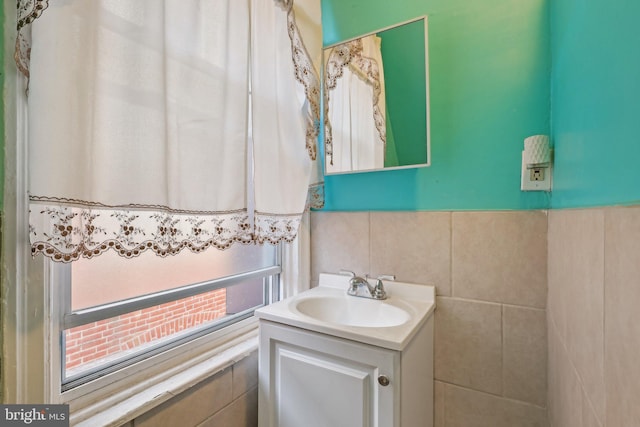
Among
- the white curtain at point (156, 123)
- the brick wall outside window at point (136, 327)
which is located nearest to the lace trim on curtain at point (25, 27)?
the white curtain at point (156, 123)

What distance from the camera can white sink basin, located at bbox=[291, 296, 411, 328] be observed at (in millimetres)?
1093

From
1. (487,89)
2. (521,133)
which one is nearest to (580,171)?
(521,133)

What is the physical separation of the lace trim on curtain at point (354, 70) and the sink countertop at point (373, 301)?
640mm

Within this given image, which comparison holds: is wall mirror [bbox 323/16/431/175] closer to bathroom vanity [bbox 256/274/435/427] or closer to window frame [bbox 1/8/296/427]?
bathroom vanity [bbox 256/274/435/427]

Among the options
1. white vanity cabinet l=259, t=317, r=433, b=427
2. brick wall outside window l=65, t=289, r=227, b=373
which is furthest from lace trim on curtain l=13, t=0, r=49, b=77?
white vanity cabinet l=259, t=317, r=433, b=427

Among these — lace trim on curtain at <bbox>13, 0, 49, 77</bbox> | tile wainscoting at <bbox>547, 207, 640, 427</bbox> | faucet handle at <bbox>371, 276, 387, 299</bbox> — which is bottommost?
faucet handle at <bbox>371, 276, 387, 299</bbox>

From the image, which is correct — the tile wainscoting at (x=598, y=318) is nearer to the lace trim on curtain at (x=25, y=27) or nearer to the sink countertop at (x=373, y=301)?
the sink countertop at (x=373, y=301)

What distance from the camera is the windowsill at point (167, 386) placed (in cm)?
68

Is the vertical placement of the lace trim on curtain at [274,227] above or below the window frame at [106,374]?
above

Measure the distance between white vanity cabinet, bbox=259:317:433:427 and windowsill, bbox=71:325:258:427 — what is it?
13cm

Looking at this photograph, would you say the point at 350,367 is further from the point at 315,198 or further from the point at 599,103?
the point at 599,103

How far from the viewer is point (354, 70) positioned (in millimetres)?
1320

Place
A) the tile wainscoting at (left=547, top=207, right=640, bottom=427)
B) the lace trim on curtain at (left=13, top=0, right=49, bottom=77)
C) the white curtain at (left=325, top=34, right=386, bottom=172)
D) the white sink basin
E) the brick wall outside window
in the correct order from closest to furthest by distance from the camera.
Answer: the tile wainscoting at (left=547, top=207, right=640, bottom=427) < the lace trim on curtain at (left=13, top=0, right=49, bottom=77) < the brick wall outside window < the white sink basin < the white curtain at (left=325, top=34, right=386, bottom=172)

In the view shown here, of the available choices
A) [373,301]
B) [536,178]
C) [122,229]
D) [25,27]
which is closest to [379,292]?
[373,301]
